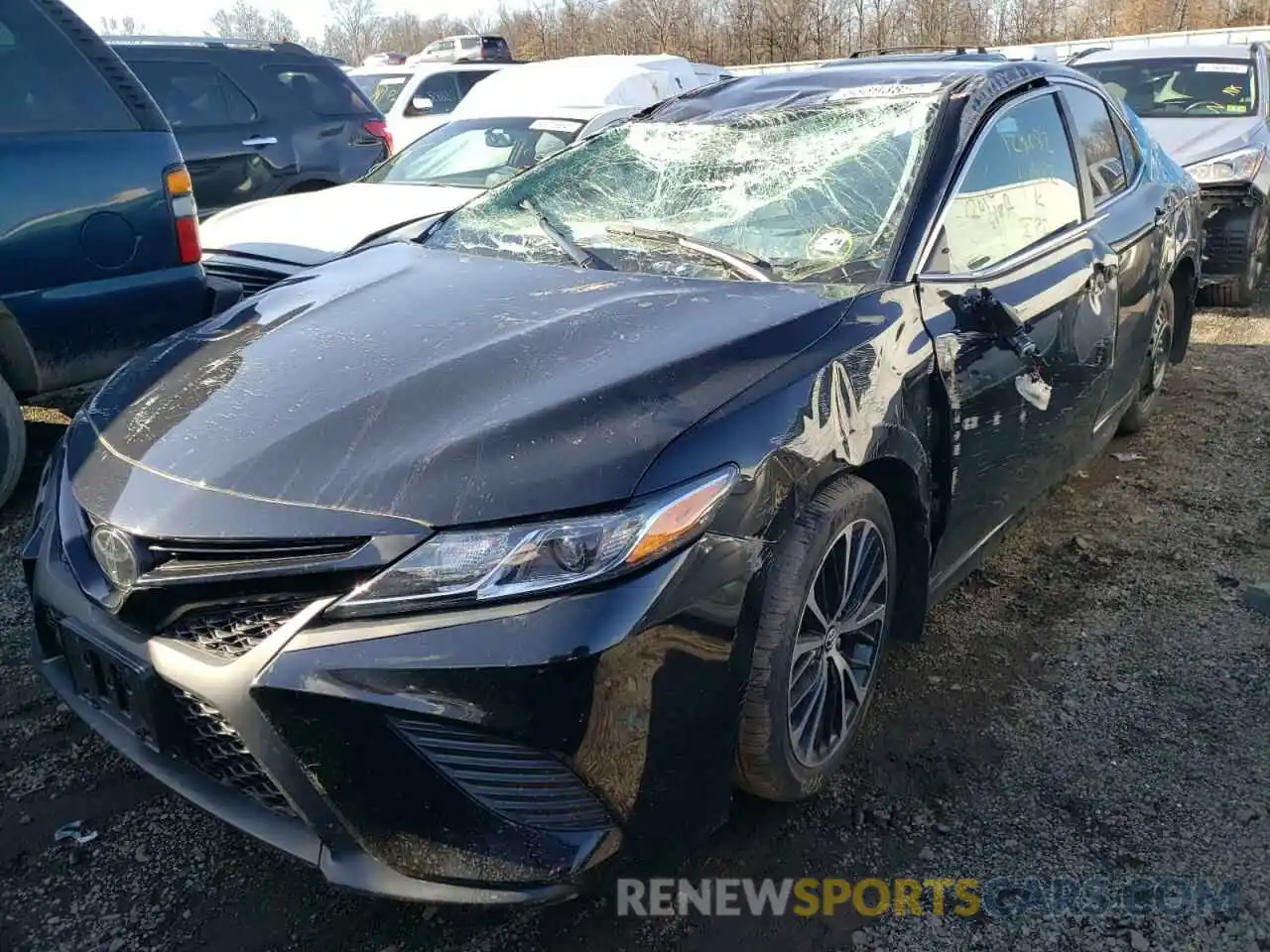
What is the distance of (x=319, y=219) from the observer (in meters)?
5.75

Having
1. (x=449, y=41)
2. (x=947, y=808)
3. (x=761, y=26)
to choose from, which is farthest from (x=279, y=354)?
(x=761, y=26)

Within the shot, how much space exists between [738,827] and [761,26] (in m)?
36.2

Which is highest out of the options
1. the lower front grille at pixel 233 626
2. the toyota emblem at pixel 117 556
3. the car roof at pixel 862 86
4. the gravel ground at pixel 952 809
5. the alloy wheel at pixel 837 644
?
the car roof at pixel 862 86

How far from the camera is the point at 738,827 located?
2.40 m

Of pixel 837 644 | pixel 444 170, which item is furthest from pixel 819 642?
pixel 444 170

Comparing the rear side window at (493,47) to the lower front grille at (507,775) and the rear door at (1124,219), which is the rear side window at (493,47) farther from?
the lower front grille at (507,775)

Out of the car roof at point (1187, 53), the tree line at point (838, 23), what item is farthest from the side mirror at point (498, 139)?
the tree line at point (838, 23)

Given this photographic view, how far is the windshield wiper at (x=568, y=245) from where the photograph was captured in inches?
112

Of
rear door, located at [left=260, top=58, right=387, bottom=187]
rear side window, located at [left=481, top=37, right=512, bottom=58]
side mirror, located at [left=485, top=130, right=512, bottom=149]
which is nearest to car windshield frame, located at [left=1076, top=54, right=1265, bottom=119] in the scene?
side mirror, located at [left=485, top=130, right=512, bottom=149]

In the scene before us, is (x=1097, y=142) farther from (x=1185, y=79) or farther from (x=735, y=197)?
(x=1185, y=79)

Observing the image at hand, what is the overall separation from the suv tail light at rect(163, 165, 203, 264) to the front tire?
10.6ft

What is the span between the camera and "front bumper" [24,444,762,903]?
68.1 inches

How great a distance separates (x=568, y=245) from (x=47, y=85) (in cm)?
246

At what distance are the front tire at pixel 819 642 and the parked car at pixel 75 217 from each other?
317 cm
